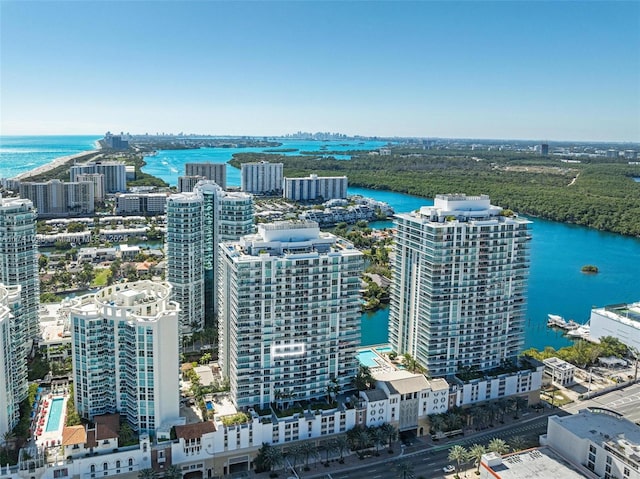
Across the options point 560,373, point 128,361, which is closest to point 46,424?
point 128,361

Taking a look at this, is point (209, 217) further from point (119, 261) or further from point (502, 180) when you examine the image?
point (502, 180)

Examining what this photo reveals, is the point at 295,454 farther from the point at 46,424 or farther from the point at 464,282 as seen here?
the point at 464,282

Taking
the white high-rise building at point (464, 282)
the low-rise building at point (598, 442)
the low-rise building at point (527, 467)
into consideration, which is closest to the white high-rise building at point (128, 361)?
the white high-rise building at point (464, 282)

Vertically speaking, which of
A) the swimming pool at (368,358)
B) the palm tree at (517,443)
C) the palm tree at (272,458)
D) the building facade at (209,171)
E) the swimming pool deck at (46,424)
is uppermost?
the building facade at (209,171)

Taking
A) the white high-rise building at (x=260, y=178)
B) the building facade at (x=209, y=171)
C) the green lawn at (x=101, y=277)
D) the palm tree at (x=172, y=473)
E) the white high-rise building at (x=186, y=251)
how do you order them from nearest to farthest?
the palm tree at (x=172, y=473) < the white high-rise building at (x=186, y=251) < the green lawn at (x=101, y=277) < the building facade at (x=209, y=171) < the white high-rise building at (x=260, y=178)

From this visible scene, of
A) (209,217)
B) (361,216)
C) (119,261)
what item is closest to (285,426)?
(209,217)

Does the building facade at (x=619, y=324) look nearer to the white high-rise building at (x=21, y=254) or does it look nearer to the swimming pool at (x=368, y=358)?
the swimming pool at (x=368, y=358)
